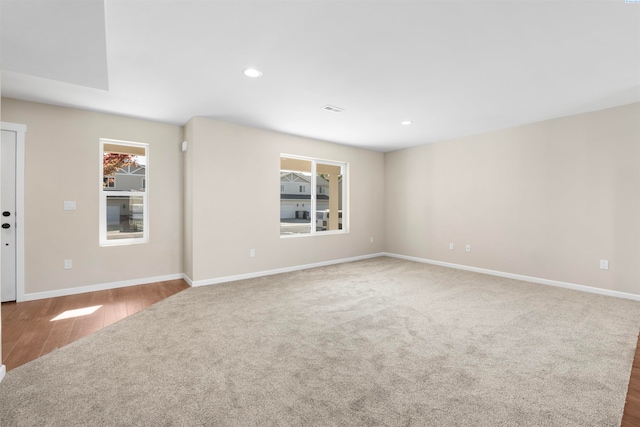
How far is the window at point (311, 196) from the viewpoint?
5.52 meters

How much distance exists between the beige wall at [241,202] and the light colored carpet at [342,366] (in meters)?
1.02

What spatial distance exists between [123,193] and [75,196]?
0.56 m

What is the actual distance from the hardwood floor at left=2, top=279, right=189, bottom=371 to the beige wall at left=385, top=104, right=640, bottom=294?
4.75 m

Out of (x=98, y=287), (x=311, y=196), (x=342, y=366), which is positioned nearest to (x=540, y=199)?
(x=311, y=196)

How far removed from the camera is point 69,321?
3.03 meters

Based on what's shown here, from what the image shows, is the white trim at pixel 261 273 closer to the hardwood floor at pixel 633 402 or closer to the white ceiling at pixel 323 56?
the white ceiling at pixel 323 56

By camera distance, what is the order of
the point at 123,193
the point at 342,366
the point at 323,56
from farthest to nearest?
the point at 123,193
the point at 323,56
the point at 342,366

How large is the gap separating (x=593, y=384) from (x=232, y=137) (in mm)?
4748

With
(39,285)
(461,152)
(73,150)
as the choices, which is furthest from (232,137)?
(461,152)

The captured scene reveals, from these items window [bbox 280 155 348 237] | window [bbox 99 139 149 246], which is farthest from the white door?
window [bbox 280 155 348 237]

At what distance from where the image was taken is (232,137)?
464 centimetres

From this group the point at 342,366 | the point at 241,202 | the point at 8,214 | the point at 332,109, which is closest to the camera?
the point at 342,366

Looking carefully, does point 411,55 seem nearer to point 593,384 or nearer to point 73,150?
point 593,384

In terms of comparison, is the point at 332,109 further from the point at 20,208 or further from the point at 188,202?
the point at 20,208
